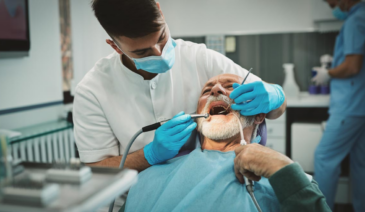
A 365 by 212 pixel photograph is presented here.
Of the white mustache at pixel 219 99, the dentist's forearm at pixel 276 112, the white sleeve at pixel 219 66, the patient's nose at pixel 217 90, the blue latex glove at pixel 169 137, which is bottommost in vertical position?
the blue latex glove at pixel 169 137

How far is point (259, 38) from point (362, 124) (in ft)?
5.60

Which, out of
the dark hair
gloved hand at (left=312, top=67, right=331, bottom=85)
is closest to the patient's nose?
the dark hair

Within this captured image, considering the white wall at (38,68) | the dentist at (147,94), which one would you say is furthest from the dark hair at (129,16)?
the white wall at (38,68)

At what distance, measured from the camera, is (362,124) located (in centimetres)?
271

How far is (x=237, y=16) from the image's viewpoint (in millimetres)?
4098

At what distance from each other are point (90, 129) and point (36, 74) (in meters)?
1.84

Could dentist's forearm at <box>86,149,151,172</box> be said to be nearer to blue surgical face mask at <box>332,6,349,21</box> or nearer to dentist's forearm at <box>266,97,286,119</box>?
dentist's forearm at <box>266,97,286,119</box>

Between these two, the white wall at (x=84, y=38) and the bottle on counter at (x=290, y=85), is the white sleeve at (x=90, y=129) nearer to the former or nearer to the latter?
the white wall at (x=84, y=38)

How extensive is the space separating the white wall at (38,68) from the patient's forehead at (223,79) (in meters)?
1.96

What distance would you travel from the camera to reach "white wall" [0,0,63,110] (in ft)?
8.88

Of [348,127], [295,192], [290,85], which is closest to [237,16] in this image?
[290,85]

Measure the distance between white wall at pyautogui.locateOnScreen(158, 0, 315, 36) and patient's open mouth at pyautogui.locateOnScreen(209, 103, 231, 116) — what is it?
2634 mm

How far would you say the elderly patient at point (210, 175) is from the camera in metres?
1.19

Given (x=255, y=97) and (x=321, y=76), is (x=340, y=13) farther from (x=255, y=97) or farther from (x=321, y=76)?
(x=255, y=97)
